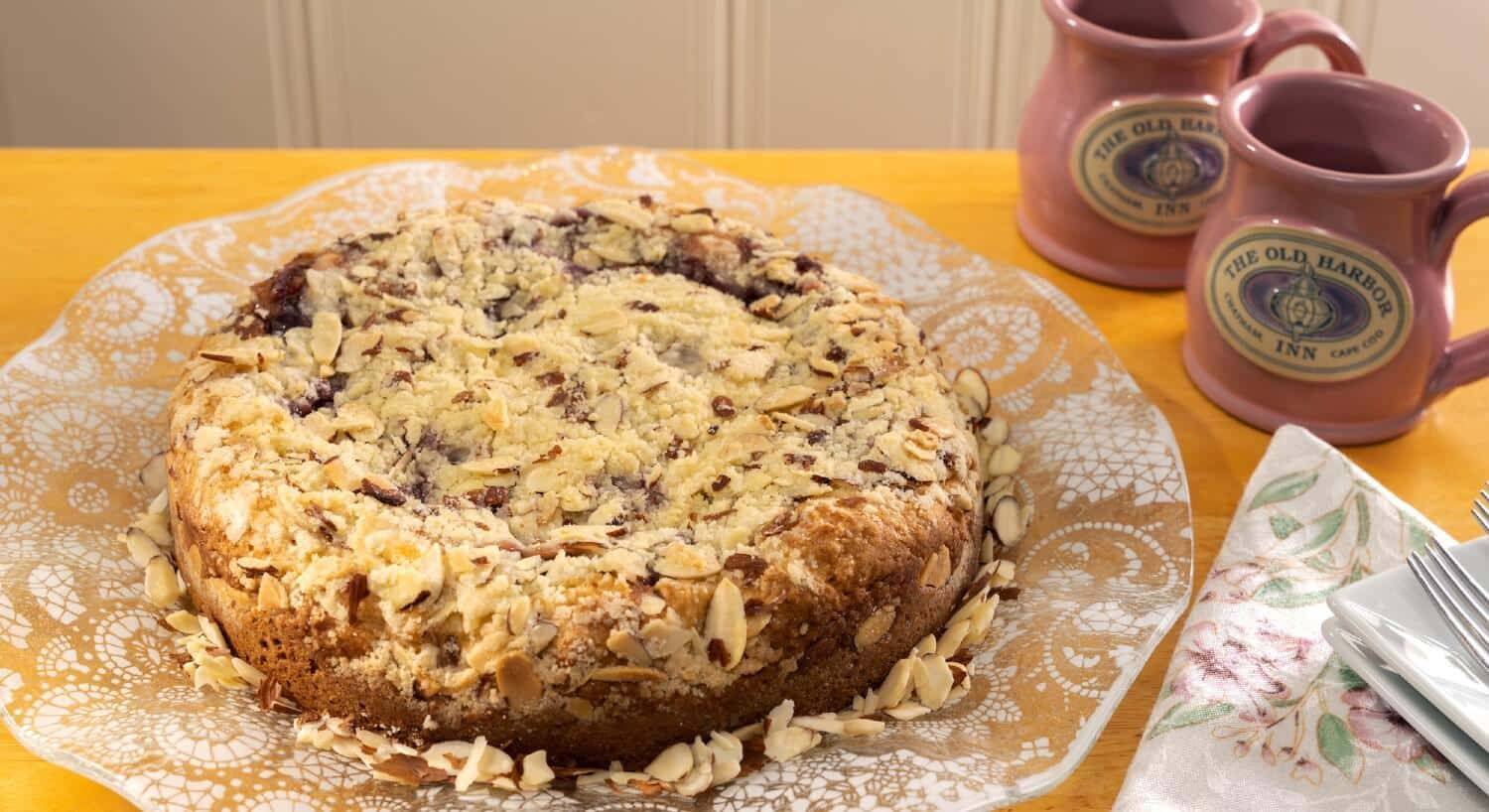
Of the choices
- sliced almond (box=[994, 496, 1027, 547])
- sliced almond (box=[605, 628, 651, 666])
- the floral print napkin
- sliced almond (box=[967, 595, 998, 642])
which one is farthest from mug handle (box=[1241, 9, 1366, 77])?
sliced almond (box=[605, 628, 651, 666])

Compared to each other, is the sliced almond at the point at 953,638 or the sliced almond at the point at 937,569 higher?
the sliced almond at the point at 937,569

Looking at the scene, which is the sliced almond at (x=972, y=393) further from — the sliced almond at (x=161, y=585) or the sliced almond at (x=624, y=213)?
the sliced almond at (x=161, y=585)

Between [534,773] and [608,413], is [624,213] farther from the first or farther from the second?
[534,773]

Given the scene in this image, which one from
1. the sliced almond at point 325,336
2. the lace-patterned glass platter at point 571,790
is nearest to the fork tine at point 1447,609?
the lace-patterned glass platter at point 571,790

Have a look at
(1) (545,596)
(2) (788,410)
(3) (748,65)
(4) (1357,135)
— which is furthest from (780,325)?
(3) (748,65)

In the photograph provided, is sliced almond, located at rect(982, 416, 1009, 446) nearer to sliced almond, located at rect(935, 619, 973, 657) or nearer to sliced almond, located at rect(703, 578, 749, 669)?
sliced almond, located at rect(935, 619, 973, 657)
